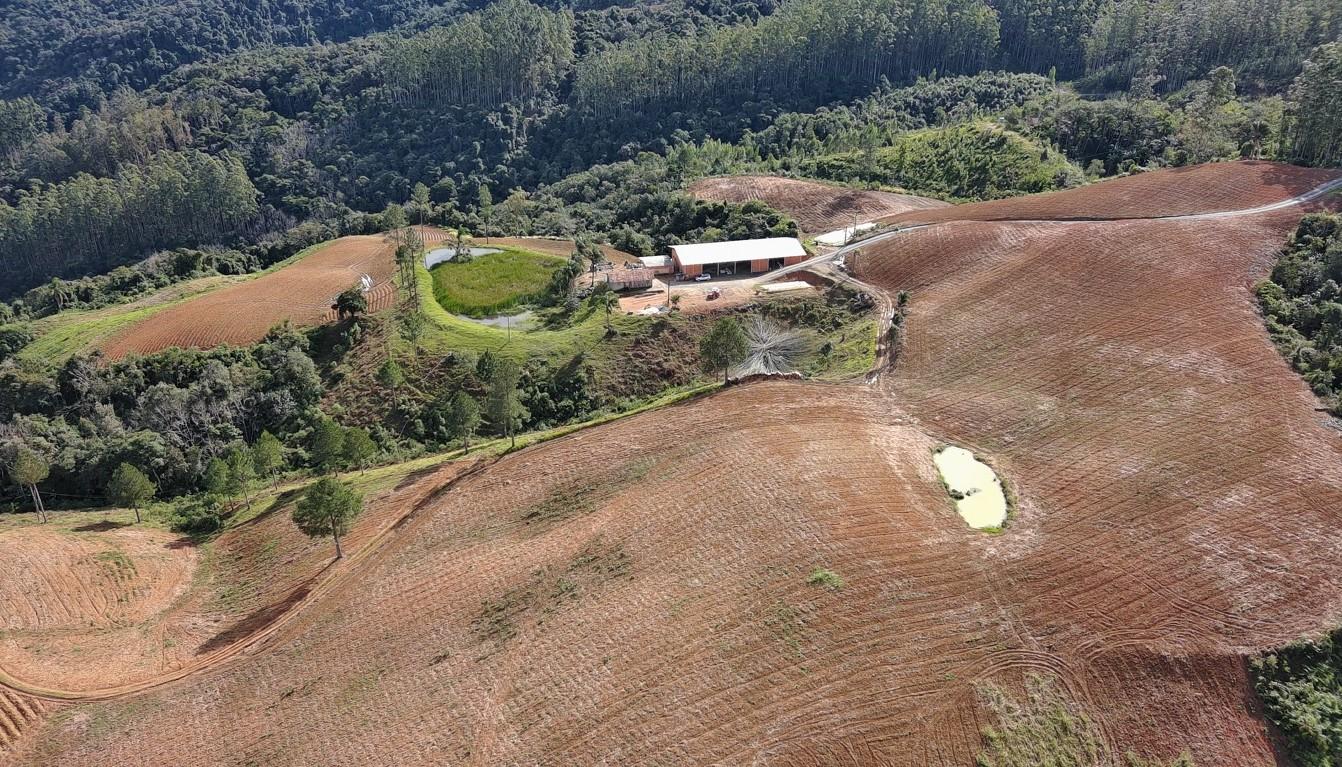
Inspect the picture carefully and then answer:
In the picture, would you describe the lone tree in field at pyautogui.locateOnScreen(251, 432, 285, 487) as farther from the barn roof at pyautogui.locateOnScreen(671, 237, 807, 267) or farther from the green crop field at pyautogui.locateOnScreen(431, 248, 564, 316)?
the barn roof at pyautogui.locateOnScreen(671, 237, 807, 267)

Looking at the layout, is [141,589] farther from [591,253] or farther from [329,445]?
[591,253]

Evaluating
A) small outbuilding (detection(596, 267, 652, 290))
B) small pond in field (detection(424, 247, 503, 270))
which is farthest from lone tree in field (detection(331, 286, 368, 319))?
small outbuilding (detection(596, 267, 652, 290))

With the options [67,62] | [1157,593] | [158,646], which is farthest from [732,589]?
[67,62]

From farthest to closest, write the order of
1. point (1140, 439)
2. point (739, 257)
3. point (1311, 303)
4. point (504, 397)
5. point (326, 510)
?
point (739, 257) → point (1311, 303) → point (504, 397) → point (1140, 439) → point (326, 510)

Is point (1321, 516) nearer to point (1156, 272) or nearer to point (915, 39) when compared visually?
point (1156, 272)

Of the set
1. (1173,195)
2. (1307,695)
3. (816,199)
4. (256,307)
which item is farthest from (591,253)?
(1307,695)

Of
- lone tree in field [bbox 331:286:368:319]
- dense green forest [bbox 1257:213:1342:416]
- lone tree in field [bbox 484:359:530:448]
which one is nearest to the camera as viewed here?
dense green forest [bbox 1257:213:1342:416]

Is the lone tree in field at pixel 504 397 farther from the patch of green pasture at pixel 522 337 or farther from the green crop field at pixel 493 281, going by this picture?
the green crop field at pixel 493 281
